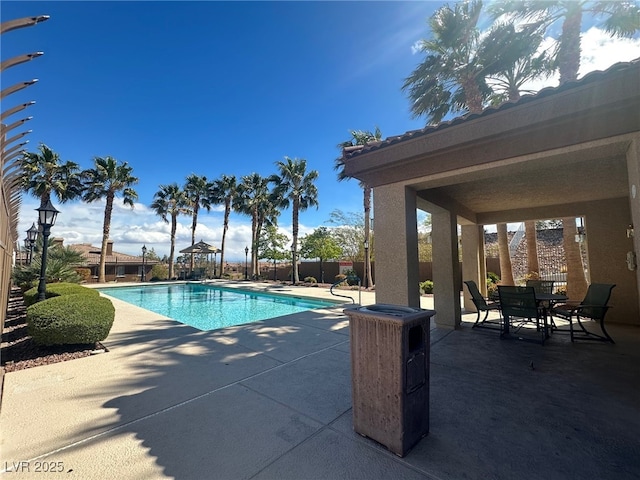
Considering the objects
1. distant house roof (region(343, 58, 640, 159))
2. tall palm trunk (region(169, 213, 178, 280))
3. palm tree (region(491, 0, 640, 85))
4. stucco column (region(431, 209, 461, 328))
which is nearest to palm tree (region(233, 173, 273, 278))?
tall palm trunk (region(169, 213, 178, 280))

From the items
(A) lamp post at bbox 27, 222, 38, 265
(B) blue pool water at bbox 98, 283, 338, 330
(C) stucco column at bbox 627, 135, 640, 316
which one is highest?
(A) lamp post at bbox 27, 222, 38, 265

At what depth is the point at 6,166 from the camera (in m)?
4.36

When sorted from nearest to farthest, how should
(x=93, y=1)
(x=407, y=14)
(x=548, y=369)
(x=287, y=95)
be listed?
(x=548, y=369) → (x=93, y=1) → (x=407, y=14) → (x=287, y=95)

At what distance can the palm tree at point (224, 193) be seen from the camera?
26531 mm

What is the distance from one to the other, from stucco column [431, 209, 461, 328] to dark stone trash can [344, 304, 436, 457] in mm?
4682

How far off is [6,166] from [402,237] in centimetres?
635

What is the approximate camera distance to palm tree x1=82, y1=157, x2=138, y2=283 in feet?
67.0

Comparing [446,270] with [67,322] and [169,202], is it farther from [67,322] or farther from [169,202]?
[169,202]

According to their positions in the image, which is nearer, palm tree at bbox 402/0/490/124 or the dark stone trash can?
the dark stone trash can

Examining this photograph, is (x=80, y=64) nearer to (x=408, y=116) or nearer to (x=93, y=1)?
(x=93, y=1)

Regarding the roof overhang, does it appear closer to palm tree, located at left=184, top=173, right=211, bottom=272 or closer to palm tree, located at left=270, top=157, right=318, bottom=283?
palm tree, located at left=270, top=157, right=318, bottom=283

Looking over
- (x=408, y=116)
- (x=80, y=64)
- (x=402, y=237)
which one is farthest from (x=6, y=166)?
(x=408, y=116)

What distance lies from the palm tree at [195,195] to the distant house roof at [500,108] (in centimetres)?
2498

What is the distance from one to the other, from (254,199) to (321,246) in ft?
25.5
